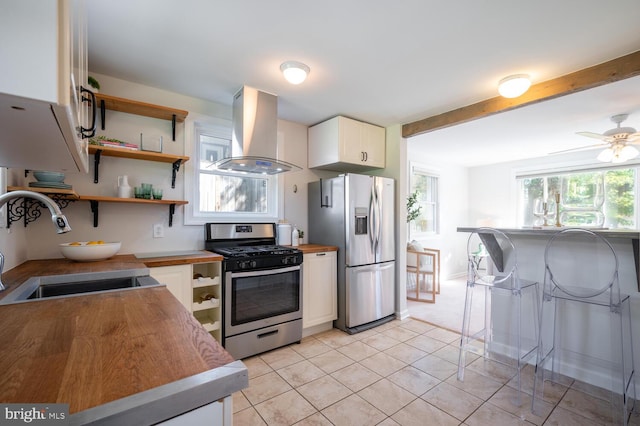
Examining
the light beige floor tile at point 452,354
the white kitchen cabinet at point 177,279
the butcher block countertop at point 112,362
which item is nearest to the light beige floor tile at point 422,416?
the light beige floor tile at point 452,354

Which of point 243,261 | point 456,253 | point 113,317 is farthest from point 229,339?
point 456,253

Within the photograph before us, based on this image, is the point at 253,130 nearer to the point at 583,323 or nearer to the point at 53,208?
the point at 53,208

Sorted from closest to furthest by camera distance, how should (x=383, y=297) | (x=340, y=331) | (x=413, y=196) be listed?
1. (x=340, y=331)
2. (x=383, y=297)
3. (x=413, y=196)

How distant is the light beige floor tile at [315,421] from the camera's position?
1.72 meters

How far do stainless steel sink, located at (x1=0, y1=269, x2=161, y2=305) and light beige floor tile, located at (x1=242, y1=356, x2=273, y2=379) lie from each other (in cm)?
120

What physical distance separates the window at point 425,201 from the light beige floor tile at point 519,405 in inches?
136

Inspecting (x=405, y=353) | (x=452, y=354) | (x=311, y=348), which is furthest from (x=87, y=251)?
(x=452, y=354)

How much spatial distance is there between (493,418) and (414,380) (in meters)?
0.55

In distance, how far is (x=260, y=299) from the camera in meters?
2.59

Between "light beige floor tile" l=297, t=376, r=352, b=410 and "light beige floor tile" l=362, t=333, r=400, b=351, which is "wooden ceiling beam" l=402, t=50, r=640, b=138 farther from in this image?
"light beige floor tile" l=297, t=376, r=352, b=410

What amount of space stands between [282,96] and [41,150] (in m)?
2.11

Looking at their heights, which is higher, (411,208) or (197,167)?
(197,167)

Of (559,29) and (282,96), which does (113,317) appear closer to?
(282,96)

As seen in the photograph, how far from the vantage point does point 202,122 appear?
2.84 meters
